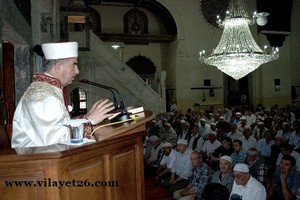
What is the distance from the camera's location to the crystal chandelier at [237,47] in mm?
8195

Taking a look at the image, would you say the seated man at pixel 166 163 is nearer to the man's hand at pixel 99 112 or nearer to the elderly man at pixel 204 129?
the elderly man at pixel 204 129

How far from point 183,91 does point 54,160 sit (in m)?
14.1

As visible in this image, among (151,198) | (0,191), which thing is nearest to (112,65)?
(151,198)

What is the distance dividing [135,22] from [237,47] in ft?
29.6

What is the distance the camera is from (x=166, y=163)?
21.2 feet

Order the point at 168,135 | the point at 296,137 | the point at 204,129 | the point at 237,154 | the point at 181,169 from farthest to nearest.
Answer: the point at 204,129 → the point at 168,135 → the point at 296,137 → the point at 181,169 → the point at 237,154

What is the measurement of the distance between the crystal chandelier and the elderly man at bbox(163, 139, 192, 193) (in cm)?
330

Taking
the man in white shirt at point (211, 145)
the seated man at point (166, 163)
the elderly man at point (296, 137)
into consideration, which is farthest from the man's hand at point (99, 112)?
the elderly man at point (296, 137)

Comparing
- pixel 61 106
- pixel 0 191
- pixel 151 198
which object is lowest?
pixel 151 198

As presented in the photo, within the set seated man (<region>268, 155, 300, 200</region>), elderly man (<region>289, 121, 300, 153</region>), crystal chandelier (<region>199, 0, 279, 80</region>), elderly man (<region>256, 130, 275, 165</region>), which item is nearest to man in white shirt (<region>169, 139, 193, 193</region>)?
seated man (<region>268, 155, 300, 200</region>)

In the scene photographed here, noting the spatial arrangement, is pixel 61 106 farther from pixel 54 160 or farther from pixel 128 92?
pixel 128 92

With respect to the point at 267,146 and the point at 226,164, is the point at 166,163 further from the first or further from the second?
the point at 267,146

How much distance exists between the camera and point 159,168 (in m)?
6.61

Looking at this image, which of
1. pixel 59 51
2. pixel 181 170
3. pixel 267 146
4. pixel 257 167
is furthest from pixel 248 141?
pixel 59 51
